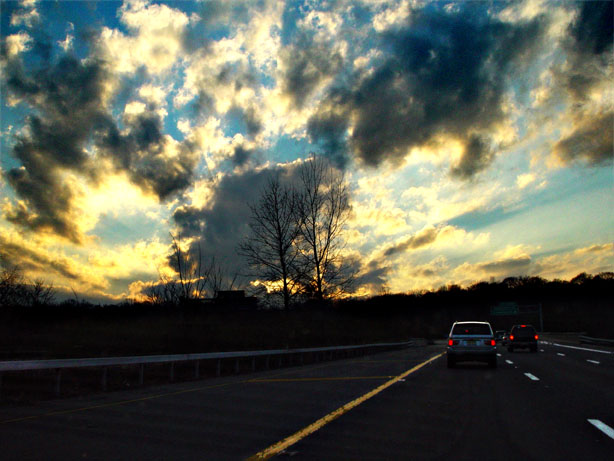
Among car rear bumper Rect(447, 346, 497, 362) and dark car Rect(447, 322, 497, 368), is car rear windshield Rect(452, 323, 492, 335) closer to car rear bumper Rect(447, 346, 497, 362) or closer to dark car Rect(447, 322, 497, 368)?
dark car Rect(447, 322, 497, 368)

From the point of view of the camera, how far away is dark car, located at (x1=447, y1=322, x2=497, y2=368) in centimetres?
2217

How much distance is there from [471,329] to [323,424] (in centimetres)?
1632

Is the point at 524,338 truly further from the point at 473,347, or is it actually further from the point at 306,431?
the point at 306,431

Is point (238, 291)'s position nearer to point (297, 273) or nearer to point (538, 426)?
point (297, 273)

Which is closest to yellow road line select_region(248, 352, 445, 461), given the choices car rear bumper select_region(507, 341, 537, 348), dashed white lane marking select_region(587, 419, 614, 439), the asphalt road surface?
the asphalt road surface

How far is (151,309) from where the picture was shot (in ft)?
166

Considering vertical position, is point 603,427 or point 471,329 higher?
point 471,329

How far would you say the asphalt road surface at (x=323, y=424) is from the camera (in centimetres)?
651

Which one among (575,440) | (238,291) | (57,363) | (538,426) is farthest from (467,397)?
(238,291)

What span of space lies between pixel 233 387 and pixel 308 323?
2831cm

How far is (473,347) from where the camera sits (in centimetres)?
2228

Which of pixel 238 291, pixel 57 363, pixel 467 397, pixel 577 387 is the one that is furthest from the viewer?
pixel 238 291

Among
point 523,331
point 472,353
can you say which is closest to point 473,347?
point 472,353

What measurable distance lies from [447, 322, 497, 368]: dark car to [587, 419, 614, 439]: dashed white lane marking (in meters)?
13.8
